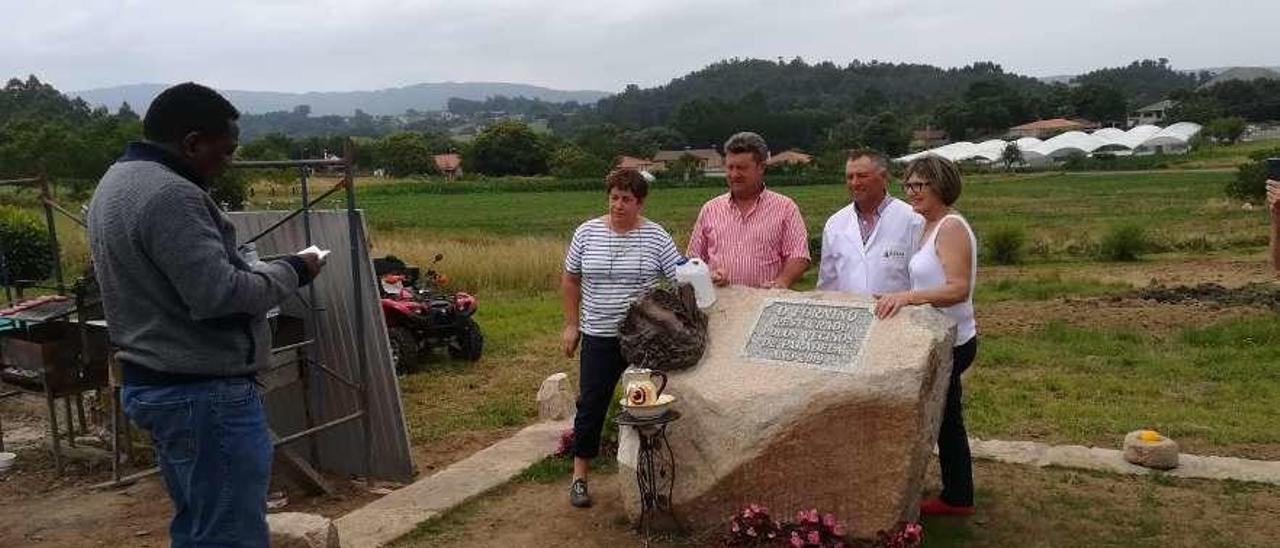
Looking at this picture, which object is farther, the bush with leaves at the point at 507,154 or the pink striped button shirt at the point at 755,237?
the bush with leaves at the point at 507,154

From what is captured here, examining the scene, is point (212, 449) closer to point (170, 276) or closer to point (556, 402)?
point (170, 276)

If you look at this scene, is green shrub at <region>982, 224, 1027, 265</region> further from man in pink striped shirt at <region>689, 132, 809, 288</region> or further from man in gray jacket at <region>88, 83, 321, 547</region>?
man in gray jacket at <region>88, 83, 321, 547</region>

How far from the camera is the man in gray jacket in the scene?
2.55 metres

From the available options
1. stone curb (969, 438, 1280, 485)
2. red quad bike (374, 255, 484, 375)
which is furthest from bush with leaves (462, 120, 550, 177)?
stone curb (969, 438, 1280, 485)

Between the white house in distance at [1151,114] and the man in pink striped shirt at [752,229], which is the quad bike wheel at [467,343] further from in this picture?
the white house in distance at [1151,114]

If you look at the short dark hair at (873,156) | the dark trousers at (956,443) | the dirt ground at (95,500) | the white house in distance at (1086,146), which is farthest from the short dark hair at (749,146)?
the white house in distance at (1086,146)

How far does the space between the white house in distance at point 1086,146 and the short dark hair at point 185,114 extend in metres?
64.8

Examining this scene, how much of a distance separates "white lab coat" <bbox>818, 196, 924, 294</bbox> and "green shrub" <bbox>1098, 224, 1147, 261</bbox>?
47.7 feet

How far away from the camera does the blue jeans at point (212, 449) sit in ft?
8.77

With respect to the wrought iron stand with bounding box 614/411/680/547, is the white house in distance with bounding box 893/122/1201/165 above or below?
below

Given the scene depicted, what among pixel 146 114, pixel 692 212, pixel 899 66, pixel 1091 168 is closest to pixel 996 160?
pixel 1091 168

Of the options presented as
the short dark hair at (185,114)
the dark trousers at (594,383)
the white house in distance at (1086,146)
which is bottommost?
the white house in distance at (1086,146)

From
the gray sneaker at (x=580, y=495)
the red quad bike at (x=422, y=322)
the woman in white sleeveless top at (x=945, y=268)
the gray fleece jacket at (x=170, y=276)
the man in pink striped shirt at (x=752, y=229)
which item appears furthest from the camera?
the red quad bike at (x=422, y=322)

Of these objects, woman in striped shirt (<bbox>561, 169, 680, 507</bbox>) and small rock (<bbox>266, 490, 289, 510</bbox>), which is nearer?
woman in striped shirt (<bbox>561, 169, 680, 507</bbox>)
